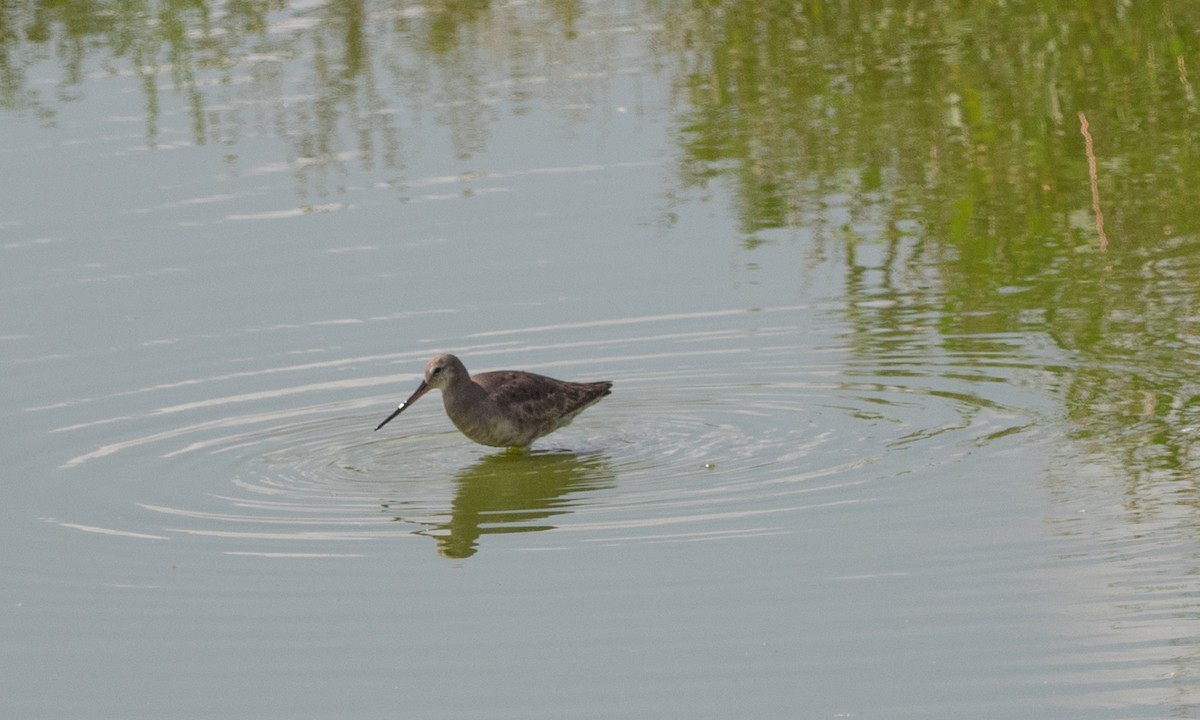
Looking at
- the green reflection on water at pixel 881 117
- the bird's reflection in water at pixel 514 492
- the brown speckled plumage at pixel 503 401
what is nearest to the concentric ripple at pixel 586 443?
the bird's reflection in water at pixel 514 492

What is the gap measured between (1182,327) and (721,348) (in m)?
2.38

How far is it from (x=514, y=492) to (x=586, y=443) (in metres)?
0.88

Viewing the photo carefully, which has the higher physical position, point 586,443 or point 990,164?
point 990,164

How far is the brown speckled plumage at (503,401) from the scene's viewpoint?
10.4 meters

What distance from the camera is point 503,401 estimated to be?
10367 millimetres

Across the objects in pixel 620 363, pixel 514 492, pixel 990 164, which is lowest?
pixel 514 492

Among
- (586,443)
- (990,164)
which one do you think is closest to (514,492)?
(586,443)

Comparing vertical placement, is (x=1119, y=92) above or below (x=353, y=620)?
above

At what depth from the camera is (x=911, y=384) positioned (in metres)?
10.7

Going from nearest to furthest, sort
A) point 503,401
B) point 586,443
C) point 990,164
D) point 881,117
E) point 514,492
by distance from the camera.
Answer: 1. point 514,492
2. point 503,401
3. point 586,443
4. point 990,164
5. point 881,117

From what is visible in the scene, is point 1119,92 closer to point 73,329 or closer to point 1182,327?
point 1182,327

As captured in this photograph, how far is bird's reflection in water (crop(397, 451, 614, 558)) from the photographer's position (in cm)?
918

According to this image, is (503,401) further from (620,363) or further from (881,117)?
(881,117)

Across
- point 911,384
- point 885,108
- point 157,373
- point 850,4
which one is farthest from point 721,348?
point 850,4
